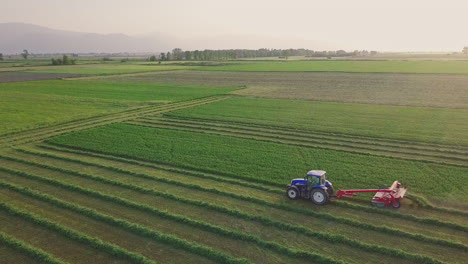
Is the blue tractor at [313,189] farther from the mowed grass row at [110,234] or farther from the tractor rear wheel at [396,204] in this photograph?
the mowed grass row at [110,234]

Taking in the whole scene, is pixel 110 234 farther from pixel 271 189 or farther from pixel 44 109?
pixel 44 109

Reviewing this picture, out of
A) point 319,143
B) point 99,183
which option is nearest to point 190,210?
point 99,183

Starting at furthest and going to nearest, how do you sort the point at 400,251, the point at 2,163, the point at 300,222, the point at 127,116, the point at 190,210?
the point at 127,116
the point at 2,163
the point at 190,210
the point at 300,222
the point at 400,251

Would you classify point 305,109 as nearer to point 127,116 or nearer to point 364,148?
point 364,148

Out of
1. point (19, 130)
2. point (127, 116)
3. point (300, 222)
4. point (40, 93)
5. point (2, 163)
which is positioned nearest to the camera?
point (300, 222)

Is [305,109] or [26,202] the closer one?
[26,202]

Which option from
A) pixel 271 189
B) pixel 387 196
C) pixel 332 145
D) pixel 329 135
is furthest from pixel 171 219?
pixel 329 135
